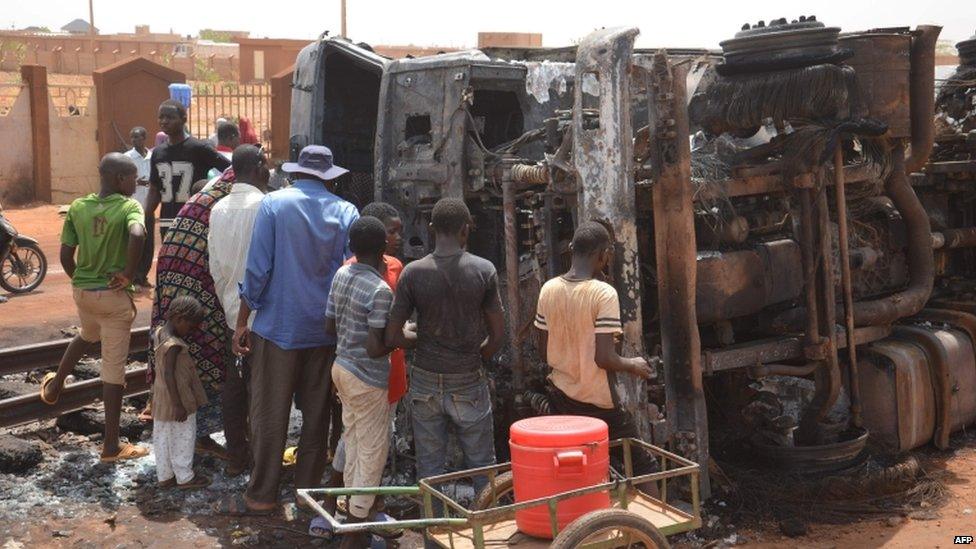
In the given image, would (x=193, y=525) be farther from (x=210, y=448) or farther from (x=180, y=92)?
(x=180, y=92)

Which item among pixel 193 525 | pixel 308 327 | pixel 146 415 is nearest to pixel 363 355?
pixel 308 327

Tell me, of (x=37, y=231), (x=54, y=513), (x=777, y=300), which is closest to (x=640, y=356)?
(x=777, y=300)

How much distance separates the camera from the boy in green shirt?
23.4ft

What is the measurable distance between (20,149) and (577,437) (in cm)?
1878

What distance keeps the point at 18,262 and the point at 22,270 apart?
0.10 metres

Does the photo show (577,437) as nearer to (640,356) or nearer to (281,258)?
(640,356)

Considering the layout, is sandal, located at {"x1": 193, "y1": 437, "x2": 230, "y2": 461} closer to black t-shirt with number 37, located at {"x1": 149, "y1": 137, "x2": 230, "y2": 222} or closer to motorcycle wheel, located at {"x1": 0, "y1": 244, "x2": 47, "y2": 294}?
black t-shirt with number 37, located at {"x1": 149, "y1": 137, "x2": 230, "y2": 222}

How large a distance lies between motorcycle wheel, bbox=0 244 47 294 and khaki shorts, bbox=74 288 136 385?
6857 millimetres

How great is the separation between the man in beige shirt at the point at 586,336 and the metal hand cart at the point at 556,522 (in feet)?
1.28

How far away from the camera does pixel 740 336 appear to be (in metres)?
7.32

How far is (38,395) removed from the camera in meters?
7.96

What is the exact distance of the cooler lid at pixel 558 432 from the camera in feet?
15.7

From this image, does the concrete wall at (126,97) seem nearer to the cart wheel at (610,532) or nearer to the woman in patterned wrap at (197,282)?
the woman in patterned wrap at (197,282)

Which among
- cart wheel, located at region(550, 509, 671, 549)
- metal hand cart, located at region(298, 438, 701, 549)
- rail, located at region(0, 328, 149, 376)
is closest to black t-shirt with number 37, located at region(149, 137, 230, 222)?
rail, located at region(0, 328, 149, 376)
